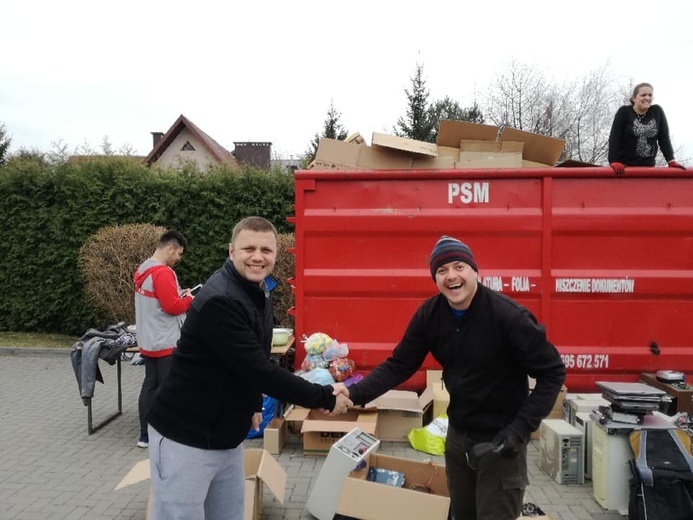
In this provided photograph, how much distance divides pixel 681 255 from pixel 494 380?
10.8ft

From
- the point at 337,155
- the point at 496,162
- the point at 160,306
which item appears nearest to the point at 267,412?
the point at 160,306

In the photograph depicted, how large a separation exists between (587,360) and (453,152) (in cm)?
220

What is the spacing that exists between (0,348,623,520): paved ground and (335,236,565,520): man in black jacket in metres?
1.56

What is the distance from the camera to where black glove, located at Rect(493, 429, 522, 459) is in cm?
214

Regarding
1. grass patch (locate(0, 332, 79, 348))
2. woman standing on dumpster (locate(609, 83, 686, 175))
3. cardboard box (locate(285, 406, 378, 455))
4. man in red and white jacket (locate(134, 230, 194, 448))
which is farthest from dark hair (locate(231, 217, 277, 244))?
grass patch (locate(0, 332, 79, 348))

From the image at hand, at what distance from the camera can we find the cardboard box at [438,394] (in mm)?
4602

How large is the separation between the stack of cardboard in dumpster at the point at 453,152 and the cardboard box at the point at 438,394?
1.87m

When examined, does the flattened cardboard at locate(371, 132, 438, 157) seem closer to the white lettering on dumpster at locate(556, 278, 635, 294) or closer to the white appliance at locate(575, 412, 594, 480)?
the white lettering on dumpster at locate(556, 278, 635, 294)

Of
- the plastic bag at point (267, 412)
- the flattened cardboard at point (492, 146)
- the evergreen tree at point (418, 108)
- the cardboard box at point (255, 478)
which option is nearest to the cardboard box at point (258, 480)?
the cardboard box at point (255, 478)

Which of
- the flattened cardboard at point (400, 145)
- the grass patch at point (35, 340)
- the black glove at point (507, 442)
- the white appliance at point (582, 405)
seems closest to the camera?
the black glove at point (507, 442)

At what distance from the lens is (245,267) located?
228cm

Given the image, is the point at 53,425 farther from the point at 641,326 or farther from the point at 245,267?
the point at 641,326

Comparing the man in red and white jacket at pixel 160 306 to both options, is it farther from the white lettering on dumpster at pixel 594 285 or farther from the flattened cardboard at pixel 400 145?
the white lettering on dumpster at pixel 594 285

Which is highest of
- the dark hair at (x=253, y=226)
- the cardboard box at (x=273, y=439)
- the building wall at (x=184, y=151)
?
the building wall at (x=184, y=151)
